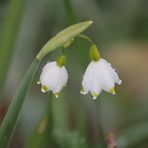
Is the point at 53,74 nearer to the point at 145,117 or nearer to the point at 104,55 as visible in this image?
the point at 145,117

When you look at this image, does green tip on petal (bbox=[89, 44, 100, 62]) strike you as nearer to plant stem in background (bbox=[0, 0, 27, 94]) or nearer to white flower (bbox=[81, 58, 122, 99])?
white flower (bbox=[81, 58, 122, 99])

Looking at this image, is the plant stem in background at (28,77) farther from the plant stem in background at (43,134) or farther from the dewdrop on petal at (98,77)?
the plant stem in background at (43,134)

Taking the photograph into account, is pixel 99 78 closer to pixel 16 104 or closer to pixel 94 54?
pixel 94 54

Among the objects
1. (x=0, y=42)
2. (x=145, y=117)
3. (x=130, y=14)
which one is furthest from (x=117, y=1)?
(x=0, y=42)

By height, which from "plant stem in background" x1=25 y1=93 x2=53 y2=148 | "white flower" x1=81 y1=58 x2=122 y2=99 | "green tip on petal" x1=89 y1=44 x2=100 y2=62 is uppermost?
"green tip on petal" x1=89 y1=44 x2=100 y2=62

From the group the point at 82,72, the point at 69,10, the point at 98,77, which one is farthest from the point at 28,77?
the point at 82,72

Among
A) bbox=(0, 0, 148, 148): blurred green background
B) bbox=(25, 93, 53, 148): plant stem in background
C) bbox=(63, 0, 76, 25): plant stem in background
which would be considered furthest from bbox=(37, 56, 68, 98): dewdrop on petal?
bbox=(0, 0, 148, 148): blurred green background

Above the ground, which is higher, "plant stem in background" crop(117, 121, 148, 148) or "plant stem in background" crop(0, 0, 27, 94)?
"plant stem in background" crop(0, 0, 27, 94)

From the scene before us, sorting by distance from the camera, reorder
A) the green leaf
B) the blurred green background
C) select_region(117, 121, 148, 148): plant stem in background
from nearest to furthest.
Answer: the green leaf < select_region(117, 121, 148, 148): plant stem in background < the blurred green background
